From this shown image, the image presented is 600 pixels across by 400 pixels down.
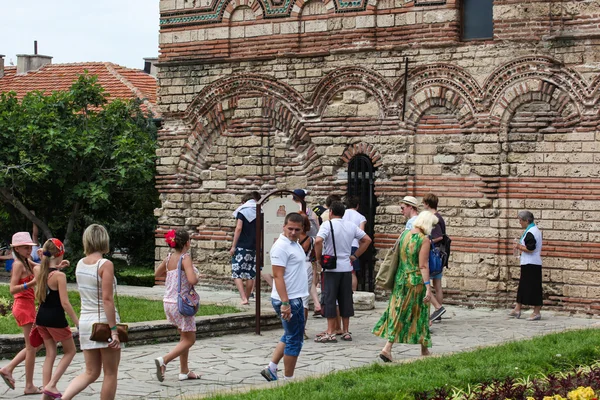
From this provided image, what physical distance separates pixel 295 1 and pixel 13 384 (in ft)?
32.7

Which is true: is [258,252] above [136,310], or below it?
above

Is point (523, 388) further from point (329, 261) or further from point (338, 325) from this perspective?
point (338, 325)

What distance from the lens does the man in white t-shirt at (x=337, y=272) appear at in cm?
1330

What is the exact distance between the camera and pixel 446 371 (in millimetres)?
9961

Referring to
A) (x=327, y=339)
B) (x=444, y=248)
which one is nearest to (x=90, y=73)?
(x=444, y=248)

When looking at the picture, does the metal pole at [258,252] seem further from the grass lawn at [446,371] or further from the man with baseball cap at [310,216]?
the grass lawn at [446,371]

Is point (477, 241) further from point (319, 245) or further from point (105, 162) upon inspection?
point (105, 162)

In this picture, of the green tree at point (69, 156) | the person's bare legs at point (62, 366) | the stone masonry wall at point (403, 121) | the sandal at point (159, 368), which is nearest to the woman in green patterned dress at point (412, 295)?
the sandal at point (159, 368)

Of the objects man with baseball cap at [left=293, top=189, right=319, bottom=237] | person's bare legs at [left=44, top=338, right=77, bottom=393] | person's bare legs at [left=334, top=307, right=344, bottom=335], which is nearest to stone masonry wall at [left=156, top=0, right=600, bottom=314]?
man with baseball cap at [left=293, top=189, right=319, bottom=237]

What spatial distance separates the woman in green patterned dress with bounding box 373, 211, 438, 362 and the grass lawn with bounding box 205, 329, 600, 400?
0.66 metres

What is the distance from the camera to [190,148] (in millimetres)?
19656

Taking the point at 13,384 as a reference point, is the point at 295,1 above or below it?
above

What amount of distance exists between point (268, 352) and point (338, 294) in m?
1.25

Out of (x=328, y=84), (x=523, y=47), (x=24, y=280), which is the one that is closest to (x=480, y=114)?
(x=523, y=47)
